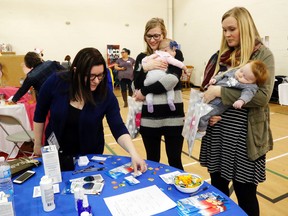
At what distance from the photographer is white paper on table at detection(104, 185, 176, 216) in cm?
105

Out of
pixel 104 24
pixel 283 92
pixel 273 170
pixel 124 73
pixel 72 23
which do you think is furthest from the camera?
pixel 104 24

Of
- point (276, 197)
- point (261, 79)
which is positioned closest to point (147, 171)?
point (261, 79)

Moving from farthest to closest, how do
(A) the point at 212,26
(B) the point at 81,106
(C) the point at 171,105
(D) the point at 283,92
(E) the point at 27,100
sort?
(A) the point at 212,26
(D) the point at 283,92
(E) the point at 27,100
(C) the point at 171,105
(B) the point at 81,106

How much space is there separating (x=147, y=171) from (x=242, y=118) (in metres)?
0.65

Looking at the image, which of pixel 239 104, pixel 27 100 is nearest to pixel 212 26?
pixel 27 100

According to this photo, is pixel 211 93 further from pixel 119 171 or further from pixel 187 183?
pixel 119 171

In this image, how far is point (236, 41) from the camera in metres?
1.51

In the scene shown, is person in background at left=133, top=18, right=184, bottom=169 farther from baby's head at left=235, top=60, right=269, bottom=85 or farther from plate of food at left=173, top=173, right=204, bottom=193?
plate of food at left=173, top=173, right=204, bottom=193

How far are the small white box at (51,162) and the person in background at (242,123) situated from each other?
37.2 inches

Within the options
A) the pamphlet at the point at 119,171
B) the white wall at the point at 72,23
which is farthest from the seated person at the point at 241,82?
the white wall at the point at 72,23

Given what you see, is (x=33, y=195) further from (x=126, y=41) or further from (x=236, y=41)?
(x=126, y=41)

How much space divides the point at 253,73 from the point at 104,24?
9721mm

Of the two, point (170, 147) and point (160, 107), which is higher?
point (160, 107)

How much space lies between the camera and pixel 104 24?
10.3 meters
